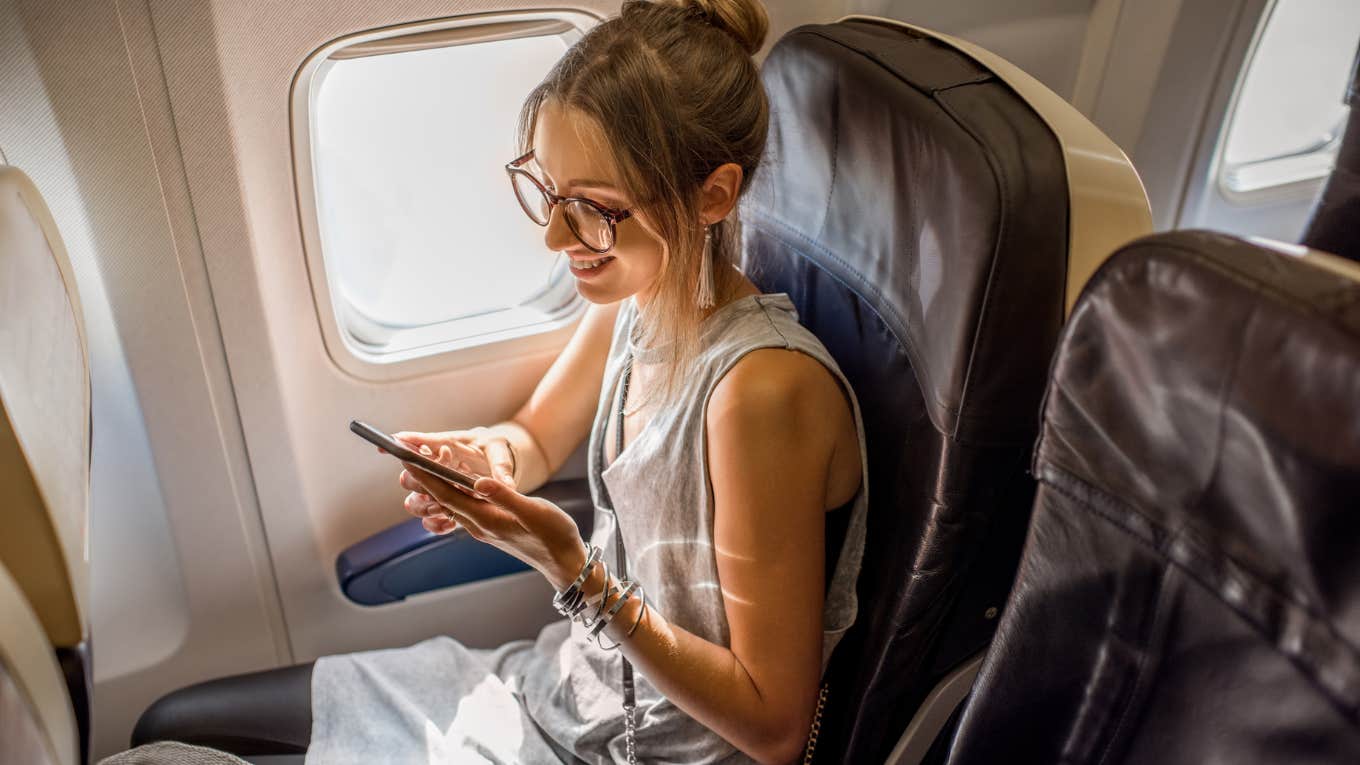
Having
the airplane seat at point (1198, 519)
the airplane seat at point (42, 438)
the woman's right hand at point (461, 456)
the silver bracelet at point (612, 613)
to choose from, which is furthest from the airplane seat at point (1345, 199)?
the airplane seat at point (42, 438)

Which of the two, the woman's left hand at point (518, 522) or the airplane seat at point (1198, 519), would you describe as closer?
the airplane seat at point (1198, 519)

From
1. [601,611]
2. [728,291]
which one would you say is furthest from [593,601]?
[728,291]

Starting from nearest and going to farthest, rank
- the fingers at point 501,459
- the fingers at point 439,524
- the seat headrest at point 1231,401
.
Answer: the seat headrest at point 1231,401, the fingers at point 439,524, the fingers at point 501,459

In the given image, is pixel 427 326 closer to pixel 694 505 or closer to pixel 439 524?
pixel 439 524

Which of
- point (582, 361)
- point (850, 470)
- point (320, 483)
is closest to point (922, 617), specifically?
point (850, 470)

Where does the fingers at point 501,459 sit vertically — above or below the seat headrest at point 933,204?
below

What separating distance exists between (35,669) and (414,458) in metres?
0.47

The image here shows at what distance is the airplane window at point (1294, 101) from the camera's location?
2.44 metres

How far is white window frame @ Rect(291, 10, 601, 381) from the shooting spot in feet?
5.08

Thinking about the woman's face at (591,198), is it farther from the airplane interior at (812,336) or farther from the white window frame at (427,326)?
the white window frame at (427,326)

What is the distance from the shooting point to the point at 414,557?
1.90m

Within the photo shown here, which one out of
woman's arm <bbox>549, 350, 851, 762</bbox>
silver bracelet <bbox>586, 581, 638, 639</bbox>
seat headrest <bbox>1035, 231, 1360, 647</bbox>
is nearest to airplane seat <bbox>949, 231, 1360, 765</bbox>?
seat headrest <bbox>1035, 231, 1360, 647</bbox>

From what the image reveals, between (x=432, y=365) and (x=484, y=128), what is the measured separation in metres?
0.45

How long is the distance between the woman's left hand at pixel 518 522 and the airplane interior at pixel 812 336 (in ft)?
0.28
